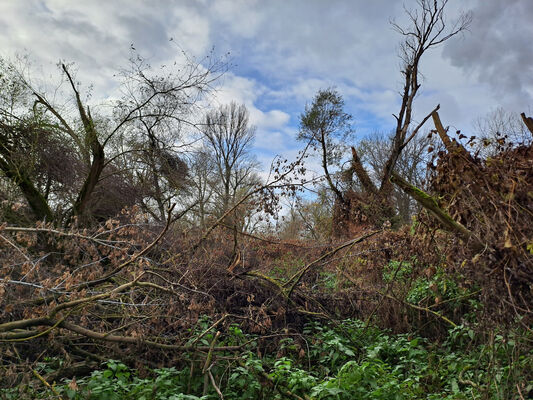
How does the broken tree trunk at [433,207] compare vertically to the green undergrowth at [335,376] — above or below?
above

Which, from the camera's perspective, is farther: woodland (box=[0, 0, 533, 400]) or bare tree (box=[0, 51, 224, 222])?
bare tree (box=[0, 51, 224, 222])

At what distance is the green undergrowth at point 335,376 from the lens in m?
3.44

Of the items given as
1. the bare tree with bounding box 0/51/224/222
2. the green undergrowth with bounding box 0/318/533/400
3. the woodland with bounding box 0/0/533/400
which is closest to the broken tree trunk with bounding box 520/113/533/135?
the woodland with bounding box 0/0/533/400

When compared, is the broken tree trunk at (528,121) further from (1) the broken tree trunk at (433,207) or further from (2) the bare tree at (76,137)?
(2) the bare tree at (76,137)

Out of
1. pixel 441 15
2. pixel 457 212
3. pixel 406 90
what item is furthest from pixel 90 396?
pixel 441 15

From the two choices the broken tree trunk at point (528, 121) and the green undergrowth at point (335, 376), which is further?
the broken tree trunk at point (528, 121)

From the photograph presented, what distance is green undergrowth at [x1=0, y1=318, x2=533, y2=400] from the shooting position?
135 inches

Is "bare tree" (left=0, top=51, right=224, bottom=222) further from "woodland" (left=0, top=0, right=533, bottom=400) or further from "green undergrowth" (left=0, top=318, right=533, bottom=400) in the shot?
"green undergrowth" (left=0, top=318, right=533, bottom=400)

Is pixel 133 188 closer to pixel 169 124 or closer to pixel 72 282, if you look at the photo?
pixel 169 124

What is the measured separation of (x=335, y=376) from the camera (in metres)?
4.30

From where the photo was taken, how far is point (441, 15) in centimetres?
1548

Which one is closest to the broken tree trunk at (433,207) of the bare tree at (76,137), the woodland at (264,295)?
the woodland at (264,295)

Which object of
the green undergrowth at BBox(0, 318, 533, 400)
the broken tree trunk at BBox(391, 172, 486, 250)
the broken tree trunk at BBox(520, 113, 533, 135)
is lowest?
the green undergrowth at BBox(0, 318, 533, 400)

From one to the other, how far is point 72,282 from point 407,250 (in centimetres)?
390
